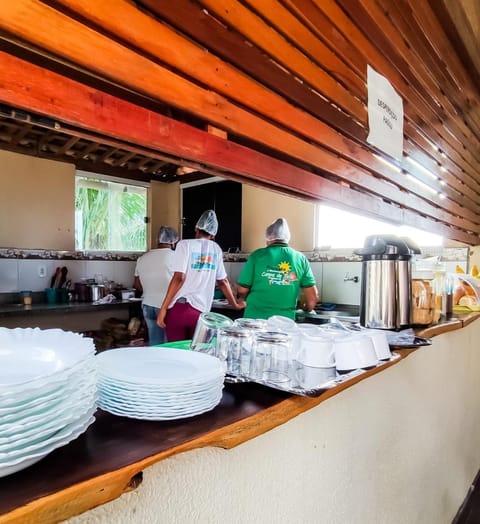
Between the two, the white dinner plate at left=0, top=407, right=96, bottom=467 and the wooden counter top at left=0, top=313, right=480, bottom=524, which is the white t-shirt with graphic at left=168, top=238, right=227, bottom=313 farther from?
the white dinner plate at left=0, top=407, right=96, bottom=467

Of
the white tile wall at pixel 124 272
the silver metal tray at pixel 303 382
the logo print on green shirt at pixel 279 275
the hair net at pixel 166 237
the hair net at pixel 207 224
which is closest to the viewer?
the silver metal tray at pixel 303 382

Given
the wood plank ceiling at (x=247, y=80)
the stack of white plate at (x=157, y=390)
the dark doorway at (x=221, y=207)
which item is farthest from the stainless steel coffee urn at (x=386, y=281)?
the dark doorway at (x=221, y=207)

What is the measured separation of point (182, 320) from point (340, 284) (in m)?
1.73

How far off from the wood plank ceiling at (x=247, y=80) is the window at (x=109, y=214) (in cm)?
375

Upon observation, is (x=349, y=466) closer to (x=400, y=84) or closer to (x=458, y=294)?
(x=400, y=84)

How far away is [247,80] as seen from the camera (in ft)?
2.57

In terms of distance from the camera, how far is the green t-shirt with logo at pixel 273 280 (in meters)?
2.27

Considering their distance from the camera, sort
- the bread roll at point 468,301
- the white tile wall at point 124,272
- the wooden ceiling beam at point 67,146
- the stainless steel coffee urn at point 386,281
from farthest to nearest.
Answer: the white tile wall at point 124,272, the wooden ceiling beam at point 67,146, the bread roll at point 468,301, the stainless steel coffee urn at point 386,281

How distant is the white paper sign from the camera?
3.83 feet

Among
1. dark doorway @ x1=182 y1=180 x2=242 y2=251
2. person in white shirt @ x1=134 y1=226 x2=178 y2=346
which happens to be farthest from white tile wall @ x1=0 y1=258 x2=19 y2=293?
dark doorway @ x1=182 y1=180 x2=242 y2=251

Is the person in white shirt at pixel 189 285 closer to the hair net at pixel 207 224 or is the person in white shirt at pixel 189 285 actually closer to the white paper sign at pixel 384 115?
the hair net at pixel 207 224

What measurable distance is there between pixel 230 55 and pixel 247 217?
3618mm

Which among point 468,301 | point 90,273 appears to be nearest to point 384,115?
point 468,301

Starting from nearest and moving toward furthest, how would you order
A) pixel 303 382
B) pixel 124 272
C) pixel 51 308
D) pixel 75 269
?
pixel 303 382 → pixel 51 308 → pixel 75 269 → pixel 124 272
